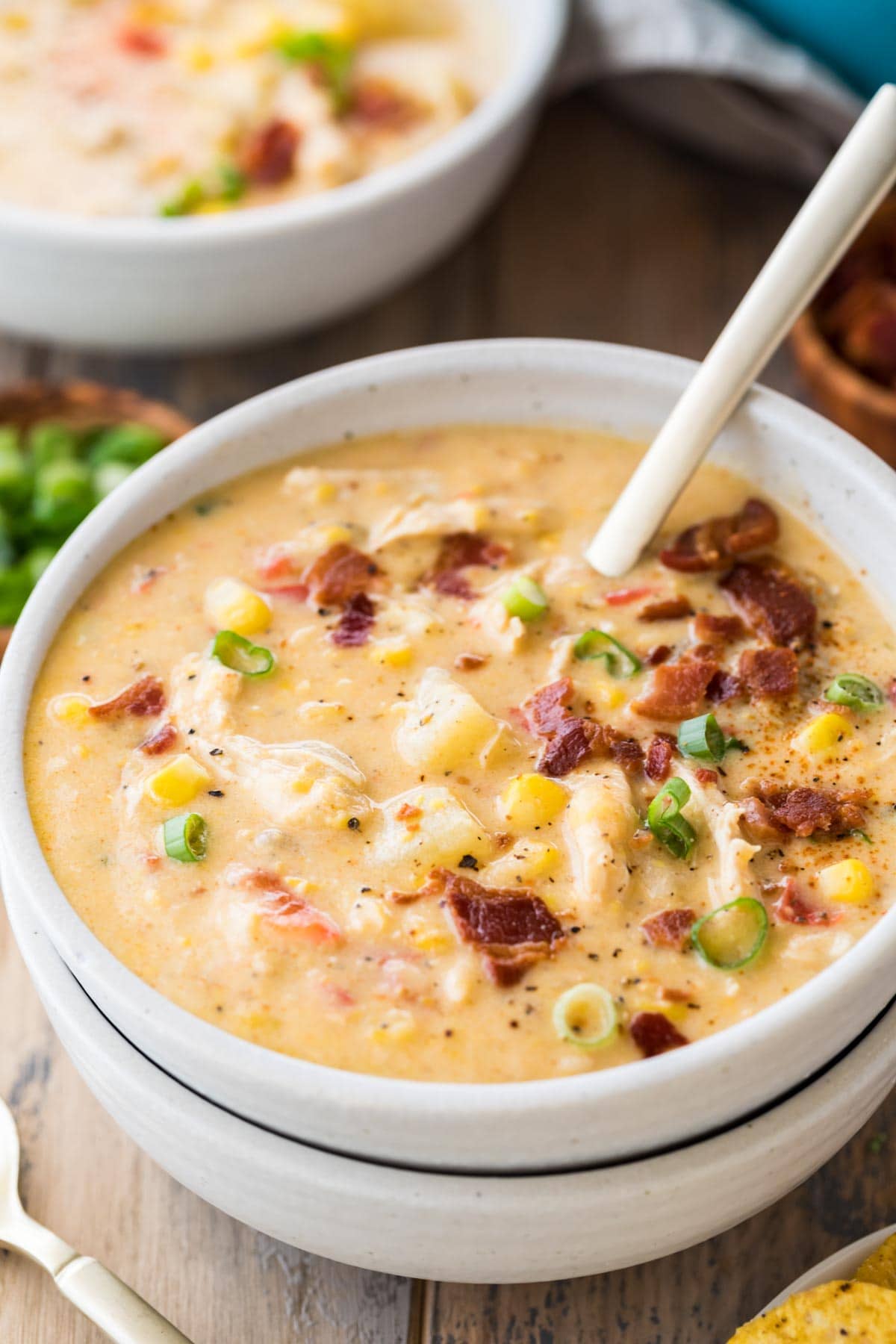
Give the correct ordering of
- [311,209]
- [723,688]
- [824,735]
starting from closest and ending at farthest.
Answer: [824,735] < [723,688] < [311,209]

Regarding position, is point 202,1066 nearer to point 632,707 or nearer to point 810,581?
point 632,707

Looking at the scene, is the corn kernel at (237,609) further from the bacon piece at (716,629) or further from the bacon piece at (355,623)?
the bacon piece at (716,629)

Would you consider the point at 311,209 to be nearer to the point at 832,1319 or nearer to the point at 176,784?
the point at 176,784

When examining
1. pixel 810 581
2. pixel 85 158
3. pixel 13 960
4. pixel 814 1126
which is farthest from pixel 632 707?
pixel 85 158

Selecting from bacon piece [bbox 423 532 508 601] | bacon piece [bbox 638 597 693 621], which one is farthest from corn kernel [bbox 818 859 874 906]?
bacon piece [bbox 423 532 508 601]

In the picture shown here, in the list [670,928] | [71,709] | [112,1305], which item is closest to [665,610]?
[670,928]

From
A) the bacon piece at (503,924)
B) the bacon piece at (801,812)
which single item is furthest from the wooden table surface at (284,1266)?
the bacon piece at (801,812)
